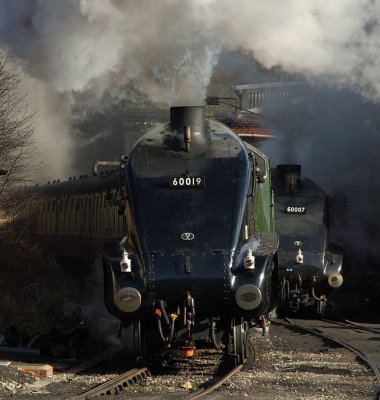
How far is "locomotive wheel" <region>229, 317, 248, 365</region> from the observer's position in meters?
11.5

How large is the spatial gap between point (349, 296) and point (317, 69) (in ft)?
22.2

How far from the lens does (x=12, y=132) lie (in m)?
21.5

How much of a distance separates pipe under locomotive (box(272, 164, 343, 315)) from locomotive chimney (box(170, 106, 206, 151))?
7.04 metres

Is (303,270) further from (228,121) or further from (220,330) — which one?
(228,121)

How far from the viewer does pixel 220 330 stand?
1184 centimetres

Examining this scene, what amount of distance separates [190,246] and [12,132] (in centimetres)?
1131

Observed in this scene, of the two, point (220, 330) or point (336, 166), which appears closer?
point (220, 330)

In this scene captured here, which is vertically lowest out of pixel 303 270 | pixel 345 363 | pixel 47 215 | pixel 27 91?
pixel 345 363

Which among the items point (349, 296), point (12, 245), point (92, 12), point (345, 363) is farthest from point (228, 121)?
point (345, 363)

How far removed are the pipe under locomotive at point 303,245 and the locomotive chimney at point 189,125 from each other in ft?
23.1

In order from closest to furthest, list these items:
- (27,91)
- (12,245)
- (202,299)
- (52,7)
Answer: (202,299) → (52,7) → (27,91) → (12,245)

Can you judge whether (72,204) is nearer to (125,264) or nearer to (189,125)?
(189,125)

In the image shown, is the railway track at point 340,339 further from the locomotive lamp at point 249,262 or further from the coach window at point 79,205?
the coach window at point 79,205

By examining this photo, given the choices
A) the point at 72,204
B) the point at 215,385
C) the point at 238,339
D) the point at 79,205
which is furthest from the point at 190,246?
the point at 72,204
